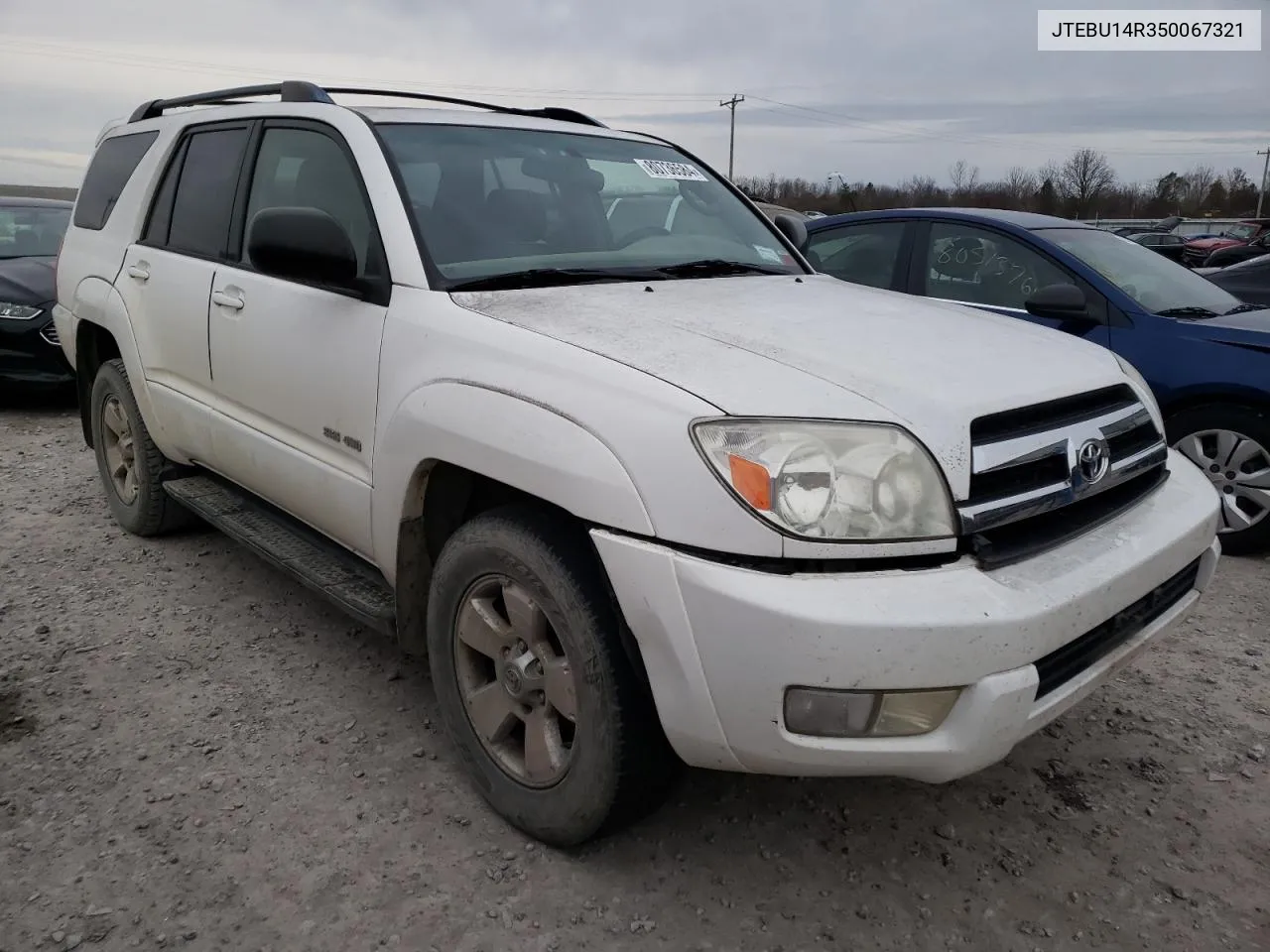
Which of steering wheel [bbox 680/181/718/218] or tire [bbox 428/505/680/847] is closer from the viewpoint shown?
tire [bbox 428/505/680/847]

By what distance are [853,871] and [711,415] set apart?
125 cm

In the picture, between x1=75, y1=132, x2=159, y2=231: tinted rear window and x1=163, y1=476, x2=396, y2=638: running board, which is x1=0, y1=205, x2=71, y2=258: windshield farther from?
x1=163, y1=476, x2=396, y2=638: running board

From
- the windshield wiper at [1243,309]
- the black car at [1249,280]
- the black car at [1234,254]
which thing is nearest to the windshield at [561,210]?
the windshield wiper at [1243,309]

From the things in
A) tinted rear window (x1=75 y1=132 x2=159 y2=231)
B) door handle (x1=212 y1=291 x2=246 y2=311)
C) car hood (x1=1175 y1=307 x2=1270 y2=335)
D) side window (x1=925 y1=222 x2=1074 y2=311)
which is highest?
tinted rear window (x1=75 y1=132 x2=159 y2=231)

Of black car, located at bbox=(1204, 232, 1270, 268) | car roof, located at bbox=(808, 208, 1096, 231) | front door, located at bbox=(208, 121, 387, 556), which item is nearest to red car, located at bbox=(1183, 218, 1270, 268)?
black car, located at bbox=(1204, 232, 1270, 268)

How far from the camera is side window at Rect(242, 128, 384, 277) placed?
9.21ft

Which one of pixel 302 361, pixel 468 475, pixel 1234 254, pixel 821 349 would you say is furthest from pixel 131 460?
pixel 1234 254

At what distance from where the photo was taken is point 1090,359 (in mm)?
2537

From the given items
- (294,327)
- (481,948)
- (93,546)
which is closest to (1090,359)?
(481,948)

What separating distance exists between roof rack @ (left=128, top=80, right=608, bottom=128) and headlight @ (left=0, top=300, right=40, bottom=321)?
346cm

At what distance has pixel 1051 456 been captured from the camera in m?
2.11

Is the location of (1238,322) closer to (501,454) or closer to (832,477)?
→ (832,477)

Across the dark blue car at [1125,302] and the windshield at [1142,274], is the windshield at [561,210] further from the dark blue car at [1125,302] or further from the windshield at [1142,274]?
the windshield at [1142,274]

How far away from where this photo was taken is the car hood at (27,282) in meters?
7.30
